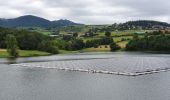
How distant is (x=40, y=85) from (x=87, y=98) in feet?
51.5

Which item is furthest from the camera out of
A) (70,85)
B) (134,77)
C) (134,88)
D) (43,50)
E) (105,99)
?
(43,50)

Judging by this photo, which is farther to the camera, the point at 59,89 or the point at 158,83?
the point at 158,83

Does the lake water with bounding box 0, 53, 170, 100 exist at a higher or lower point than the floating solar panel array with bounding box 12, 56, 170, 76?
higher

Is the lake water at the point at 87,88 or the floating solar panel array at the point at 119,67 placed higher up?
the lake water at the point at 87,88

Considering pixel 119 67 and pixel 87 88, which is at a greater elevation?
pixel 87 88

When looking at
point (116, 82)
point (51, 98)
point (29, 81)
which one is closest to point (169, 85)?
point (116, 82)

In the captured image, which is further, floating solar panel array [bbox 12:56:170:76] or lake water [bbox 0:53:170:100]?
floating solar panel array [bbox 12:56:170:76]

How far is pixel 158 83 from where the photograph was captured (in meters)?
63.5

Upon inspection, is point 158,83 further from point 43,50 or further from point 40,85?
point 43,50

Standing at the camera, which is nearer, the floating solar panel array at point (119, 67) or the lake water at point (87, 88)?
the lake water at point (87, 88)

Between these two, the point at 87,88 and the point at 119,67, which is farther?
the point at 119,67

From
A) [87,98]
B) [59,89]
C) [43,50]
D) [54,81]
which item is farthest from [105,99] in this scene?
[43,50]

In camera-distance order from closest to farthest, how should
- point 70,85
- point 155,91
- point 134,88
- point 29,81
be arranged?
1. point 155,91
2. point 134,88
3. point 70,85
4. point 29,81

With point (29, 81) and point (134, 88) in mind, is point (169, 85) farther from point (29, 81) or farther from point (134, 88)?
point (29, 81)
